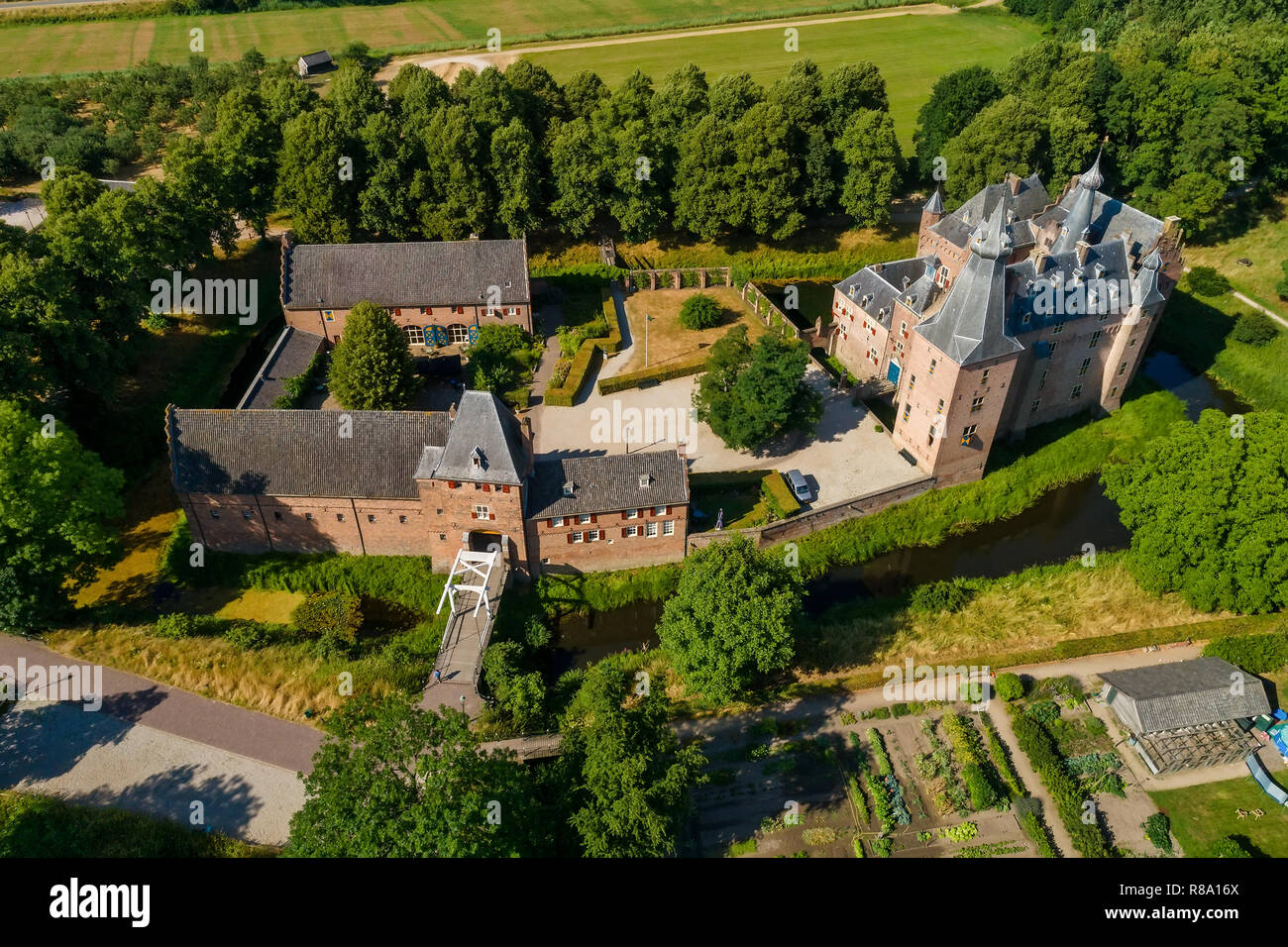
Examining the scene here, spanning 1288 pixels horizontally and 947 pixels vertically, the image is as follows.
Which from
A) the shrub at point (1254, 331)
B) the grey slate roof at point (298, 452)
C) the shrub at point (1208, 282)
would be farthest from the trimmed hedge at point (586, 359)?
the shrub at point (1208, 282)

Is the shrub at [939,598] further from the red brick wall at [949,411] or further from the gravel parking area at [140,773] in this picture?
the gravel parking area at [140,773]

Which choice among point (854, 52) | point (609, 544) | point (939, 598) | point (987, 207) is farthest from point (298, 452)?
point (854, 52)

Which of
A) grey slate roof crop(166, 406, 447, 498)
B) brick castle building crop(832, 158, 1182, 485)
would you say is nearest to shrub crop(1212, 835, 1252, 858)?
brick castle building crop(832, 158, 1182, 485)

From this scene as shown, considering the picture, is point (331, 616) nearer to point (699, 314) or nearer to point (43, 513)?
point (43, 513)

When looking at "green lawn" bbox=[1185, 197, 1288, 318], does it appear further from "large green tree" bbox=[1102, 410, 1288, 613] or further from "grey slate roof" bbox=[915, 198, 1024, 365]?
"grey slate roof" bbox=[915, 198, 1024, 365]

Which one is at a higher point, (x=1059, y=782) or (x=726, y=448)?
(x=726, y=448)

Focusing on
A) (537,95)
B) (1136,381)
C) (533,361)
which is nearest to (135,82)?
(537,95)
